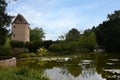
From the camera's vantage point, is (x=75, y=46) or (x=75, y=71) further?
(x=75, y=46)

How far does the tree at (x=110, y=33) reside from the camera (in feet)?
260

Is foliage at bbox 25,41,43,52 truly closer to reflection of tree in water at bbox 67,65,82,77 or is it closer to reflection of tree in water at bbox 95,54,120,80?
reflection of tree in water at bbox 95,54,120,80

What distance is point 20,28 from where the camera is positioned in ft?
266

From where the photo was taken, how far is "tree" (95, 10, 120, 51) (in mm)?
79312

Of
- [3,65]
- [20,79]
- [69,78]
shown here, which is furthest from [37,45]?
[20,79]

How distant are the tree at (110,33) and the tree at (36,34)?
24.8 metres

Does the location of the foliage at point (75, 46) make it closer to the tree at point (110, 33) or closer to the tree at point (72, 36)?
the tree at point (110, 33)

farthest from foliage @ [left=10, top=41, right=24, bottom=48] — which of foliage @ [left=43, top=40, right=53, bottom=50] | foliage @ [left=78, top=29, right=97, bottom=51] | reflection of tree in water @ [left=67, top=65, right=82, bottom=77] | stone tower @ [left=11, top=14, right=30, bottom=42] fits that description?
reflection of tree in water @ [left=67, top=65, right=82, bottom=77]

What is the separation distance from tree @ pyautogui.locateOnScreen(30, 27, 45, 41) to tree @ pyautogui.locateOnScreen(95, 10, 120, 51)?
24807mm

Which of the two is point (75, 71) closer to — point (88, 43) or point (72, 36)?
point (88, 43)

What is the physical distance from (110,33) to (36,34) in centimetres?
3222

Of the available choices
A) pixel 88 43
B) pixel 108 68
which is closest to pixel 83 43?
pixel 88 43

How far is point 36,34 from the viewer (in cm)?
10512

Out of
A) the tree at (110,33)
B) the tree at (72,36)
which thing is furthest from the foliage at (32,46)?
the tree at (72,36)
